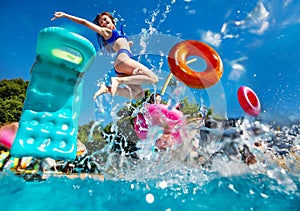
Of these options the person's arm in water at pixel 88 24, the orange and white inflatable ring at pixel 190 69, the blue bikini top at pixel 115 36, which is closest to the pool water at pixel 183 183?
the orange and white inflatable ring at pixel 190 69

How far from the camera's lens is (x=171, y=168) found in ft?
13.5

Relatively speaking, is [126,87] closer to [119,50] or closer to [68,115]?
[119,50]

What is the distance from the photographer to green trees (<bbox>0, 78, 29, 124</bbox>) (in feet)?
50.4

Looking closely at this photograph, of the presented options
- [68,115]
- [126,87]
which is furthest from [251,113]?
[68,115]

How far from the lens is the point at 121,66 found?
3588 millimetres

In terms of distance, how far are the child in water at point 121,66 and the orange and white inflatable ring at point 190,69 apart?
615mm

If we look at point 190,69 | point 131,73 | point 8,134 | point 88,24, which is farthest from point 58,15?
point 8,134

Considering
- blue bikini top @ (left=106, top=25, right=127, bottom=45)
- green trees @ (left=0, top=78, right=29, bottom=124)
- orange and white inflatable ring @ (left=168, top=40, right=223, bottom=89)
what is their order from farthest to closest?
green trees @ (left=0, top=78, right=29, bottom=124) → orange and white inflatable ring @ (left=168, top=40, right=223, bottom=89) → blue bikini top @ (left=106, top=25, right=127, bottom=45)

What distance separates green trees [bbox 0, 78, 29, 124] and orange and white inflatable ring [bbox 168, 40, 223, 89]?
46.4 ft

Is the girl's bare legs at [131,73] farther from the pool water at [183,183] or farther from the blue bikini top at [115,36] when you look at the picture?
the pool water at [183,183]

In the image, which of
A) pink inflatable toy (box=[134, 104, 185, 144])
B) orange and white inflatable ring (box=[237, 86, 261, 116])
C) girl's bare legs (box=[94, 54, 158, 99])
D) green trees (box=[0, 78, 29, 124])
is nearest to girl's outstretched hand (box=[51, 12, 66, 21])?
girl's bare legs (box=[94, 54, 158, 99])

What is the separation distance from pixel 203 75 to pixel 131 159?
2.03 metres

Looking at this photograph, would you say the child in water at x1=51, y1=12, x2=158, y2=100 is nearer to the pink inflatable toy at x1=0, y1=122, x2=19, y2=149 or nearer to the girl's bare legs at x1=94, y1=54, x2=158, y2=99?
the girl's bare legs at x1=94, y1=54, x2=158, y2=99

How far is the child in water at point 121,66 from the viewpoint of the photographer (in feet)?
11.5
